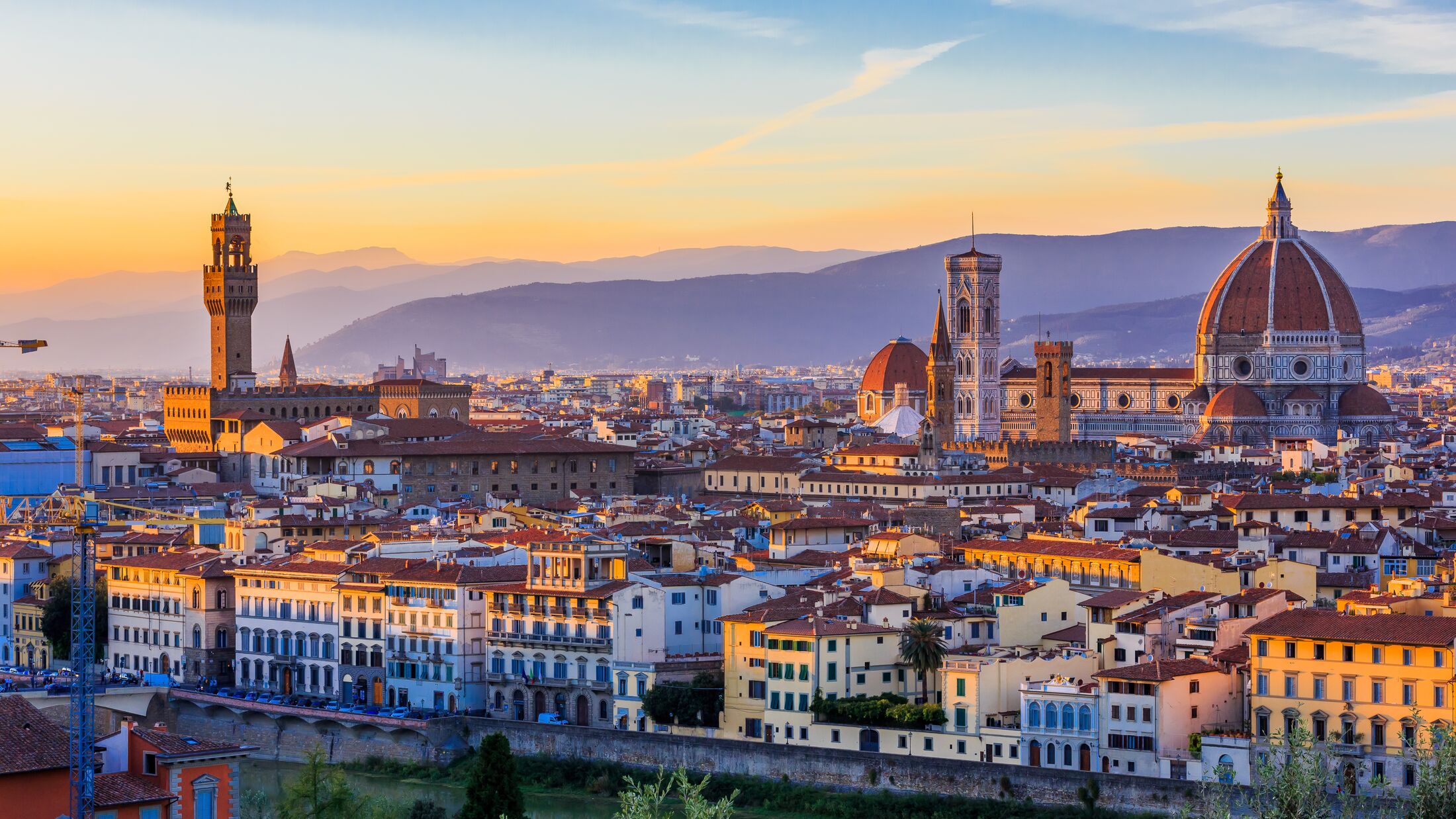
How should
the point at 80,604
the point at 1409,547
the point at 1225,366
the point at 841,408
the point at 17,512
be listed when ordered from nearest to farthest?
the point at 80,604
the point at 1409,547
the point at 17,512
the point at 1225,366
the point at 841,408

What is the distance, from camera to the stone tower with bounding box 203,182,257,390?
99.6 metres

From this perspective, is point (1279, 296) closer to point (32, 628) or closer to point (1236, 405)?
point (1236, 405)

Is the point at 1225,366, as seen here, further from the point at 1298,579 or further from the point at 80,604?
the point at 80,604

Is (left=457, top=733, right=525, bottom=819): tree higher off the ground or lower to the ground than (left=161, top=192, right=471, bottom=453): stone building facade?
lower

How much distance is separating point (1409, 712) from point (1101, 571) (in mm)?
11901

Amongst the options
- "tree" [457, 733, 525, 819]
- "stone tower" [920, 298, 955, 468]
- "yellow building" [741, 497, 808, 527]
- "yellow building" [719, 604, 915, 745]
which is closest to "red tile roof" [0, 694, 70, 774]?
"tree" [457, 733, 525, 819]

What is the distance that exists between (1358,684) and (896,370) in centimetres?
9113

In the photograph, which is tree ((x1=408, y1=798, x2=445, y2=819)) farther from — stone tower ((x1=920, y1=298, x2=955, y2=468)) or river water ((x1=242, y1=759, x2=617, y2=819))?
stone tower ((x1=920, y1=298, x2=955, y2=468))

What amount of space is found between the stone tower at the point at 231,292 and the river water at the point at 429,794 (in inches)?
2308

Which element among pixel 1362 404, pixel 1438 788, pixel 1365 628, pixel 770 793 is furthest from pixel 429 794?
pixel 1362 404

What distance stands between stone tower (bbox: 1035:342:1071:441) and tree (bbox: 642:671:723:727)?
75594 millimetres

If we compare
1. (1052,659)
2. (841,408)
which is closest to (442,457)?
(1052,659)

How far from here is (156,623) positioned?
49844mm

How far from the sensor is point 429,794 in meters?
39.7
